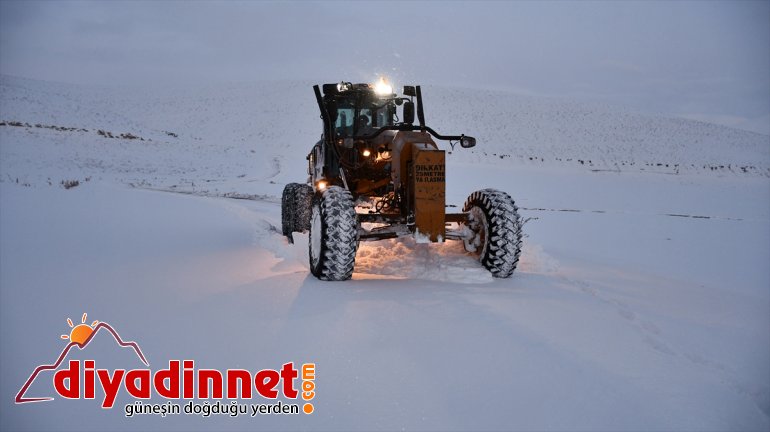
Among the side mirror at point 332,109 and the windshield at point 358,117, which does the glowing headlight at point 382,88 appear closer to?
the windshield at point 358,117

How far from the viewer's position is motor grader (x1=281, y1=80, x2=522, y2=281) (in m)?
4.84

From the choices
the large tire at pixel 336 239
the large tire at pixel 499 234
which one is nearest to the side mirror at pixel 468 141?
the large tire at pixel 499 234

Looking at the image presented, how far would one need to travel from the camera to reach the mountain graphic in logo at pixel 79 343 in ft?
8.56

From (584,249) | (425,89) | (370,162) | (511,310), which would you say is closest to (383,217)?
(370,162)

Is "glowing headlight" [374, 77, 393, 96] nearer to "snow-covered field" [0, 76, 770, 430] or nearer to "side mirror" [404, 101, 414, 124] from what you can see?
"side mirror" [404, 101, 414, 124]

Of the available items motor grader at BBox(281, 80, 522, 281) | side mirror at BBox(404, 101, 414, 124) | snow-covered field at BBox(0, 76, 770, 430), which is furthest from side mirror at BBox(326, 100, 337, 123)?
snow-covered field at BBox(0, 76, 770, 430)

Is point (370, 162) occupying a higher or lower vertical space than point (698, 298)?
higher

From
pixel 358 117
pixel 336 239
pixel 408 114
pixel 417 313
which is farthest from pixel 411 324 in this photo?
pixel 358 117

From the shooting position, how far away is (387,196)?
246 inches

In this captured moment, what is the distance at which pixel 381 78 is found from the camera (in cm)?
744

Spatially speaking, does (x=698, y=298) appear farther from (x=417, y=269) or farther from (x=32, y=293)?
(x=32, y=293)

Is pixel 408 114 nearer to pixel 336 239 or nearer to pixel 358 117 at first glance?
pixel 358 117

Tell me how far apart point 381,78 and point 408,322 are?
15.5 feet

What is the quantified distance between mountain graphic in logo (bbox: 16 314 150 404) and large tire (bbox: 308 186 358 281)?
6.23 ft
